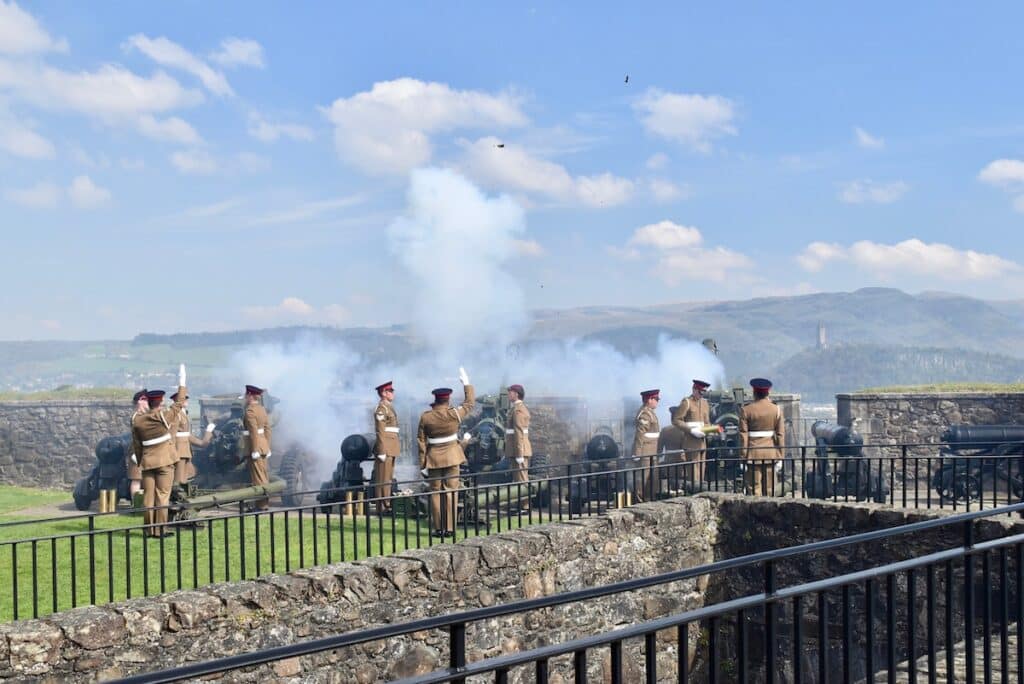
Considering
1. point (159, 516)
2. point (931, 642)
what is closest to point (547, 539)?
point (159, 516)

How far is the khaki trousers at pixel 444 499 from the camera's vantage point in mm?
12086

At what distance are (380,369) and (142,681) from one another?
44.9m

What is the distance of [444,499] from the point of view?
12930mm

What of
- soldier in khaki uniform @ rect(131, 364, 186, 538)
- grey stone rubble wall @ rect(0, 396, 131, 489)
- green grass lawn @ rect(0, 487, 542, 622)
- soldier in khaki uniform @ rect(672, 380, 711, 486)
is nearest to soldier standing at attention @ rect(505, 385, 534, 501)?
soldier in khaki uniform @ rect(672, 380, 711, 486)

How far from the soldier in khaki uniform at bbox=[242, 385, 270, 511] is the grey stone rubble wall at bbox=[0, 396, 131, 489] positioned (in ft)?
27.4

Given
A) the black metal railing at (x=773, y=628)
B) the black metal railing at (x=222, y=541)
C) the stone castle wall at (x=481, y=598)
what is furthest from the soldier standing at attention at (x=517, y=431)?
the black metal railing at (x=773, y=628)

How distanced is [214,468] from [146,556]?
35.6 feet

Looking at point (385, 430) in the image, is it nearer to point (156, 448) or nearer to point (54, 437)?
point (156, 448)

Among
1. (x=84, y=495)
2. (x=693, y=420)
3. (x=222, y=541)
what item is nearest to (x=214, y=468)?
(x=84, y=495)

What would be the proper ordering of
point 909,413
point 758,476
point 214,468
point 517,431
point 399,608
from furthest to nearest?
point 909,413
point 214,468
point 517,431
point 758,476
point 399,608

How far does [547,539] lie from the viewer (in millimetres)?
11898

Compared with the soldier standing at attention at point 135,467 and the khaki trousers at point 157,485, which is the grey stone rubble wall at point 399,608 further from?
the soldier standing at attention at point 135,467

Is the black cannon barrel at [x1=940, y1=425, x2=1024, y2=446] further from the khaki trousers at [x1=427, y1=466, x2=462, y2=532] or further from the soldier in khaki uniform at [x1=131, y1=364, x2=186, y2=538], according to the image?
the soldier in khaki uniform at [x1=131, y1=364, x2=186, y2=538]

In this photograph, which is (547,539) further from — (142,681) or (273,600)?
(142,681)
